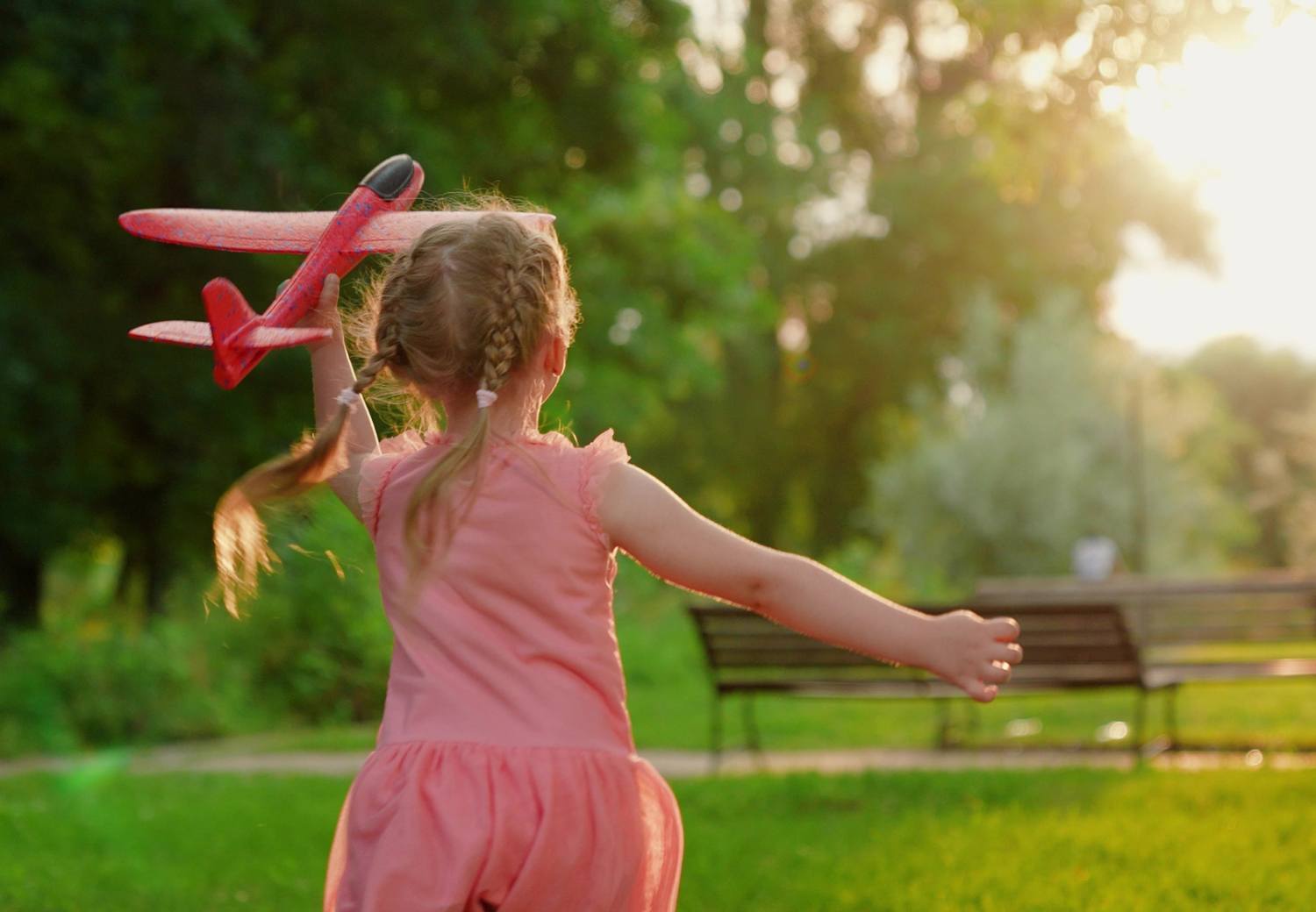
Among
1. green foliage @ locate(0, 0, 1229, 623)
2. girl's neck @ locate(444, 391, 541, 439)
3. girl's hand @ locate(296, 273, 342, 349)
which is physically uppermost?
green foliage @ locate(0, 0, 1229, 623)

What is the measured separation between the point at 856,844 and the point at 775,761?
375 cm

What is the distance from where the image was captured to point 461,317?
2824mm

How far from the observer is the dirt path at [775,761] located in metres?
9.14

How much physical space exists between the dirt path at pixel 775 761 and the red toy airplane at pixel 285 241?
585cm

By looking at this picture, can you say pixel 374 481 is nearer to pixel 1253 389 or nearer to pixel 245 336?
pixel 245 336

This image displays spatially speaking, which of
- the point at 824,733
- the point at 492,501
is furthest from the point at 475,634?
the point at 824,733

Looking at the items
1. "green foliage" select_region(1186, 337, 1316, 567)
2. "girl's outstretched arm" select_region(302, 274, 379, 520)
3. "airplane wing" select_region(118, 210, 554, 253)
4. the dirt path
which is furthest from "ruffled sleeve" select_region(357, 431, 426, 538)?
"green foliage" select_region(1186, 337, 1316, 567)

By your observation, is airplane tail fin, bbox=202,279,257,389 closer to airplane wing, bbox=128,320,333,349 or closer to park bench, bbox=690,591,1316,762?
airplane wing, bbox=128,320,333,349

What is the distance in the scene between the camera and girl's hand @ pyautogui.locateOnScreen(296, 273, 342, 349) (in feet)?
10.6

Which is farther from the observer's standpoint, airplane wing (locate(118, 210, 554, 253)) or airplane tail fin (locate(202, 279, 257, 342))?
airplane wing (locate(118, 210, 554, 253))

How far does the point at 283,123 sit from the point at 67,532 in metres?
4.67

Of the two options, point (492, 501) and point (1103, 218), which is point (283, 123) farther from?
point (1103, 218)

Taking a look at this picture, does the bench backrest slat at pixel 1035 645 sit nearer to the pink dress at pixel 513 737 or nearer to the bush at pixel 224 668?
the bush at pixel 224 668

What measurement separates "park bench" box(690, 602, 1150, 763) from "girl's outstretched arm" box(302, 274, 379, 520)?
578cm
